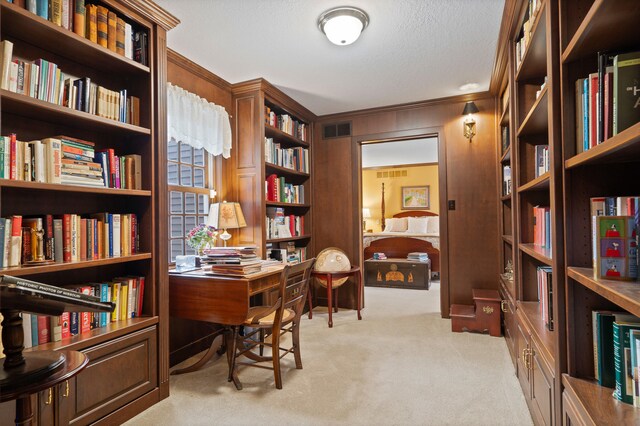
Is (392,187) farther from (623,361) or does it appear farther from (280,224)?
(623,361)

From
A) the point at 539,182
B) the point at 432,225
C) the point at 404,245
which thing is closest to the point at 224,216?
the point at 539,182

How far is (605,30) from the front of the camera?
43.6 inches

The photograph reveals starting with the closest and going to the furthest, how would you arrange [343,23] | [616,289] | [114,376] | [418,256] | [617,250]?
[616,289], [617,250], [114,376], [343,23], [418,256]

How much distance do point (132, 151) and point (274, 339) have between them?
160cm

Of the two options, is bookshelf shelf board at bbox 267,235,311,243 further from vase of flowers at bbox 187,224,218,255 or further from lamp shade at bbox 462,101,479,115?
lamp shade at bbox 462,101,479,115

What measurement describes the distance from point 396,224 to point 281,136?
5442mm

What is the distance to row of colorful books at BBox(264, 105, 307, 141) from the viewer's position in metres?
A: 3.76

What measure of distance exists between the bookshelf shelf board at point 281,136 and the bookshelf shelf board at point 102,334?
2255 millimetres

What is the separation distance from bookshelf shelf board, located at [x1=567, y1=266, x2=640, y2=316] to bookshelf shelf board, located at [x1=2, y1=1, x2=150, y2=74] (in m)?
2.51

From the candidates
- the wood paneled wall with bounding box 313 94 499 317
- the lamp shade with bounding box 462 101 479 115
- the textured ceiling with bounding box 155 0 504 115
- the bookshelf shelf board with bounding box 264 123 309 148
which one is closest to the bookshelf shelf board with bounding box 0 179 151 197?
the textured ceiling with bounding box 155 0 504 115

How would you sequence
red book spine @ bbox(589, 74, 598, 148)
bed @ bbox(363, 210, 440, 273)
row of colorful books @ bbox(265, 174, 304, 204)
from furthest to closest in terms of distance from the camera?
bed @ bbox(363, 210, 440, 273) → row of colorful books @ bbox(265, 174, 304, 204) → red book spine @ bbox(589, 74, 598, 148)

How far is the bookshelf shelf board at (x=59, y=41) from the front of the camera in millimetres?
1615

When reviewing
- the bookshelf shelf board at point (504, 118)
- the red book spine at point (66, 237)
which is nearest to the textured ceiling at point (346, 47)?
the bookshelf shelf board at point (504, 118)

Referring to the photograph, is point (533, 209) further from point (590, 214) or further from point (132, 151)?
point (132, 151)
